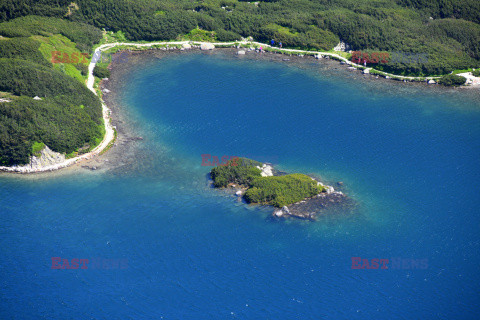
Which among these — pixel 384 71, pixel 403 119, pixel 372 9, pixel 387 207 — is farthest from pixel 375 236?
pixel 372 9

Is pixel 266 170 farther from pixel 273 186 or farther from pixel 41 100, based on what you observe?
pixel 41 100

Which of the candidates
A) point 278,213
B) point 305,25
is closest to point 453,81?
point 305,25

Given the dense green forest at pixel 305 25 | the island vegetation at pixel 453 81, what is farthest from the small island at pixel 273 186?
the dense green forest at pixel 305 25

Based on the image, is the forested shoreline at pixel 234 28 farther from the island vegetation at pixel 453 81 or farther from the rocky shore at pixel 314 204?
the rocky shore at pixel 314 204

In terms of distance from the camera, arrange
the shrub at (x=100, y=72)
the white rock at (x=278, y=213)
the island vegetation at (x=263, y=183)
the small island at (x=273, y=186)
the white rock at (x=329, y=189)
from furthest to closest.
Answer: the shrub at (x=100, y=72), the white rock at (x=329, y=189), the island vegetation at (x=263, y=183), the small island at (x=273, y=186), the white rock at (x=278, y=213)

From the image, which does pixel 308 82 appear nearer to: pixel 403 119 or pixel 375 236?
pixel 403 119

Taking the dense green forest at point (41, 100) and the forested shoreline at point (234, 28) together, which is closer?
the dense green forest at point (41, 100)

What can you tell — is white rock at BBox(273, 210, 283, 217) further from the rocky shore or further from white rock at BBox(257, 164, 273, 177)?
white rock at BBox(257, 164, 273, 177)
